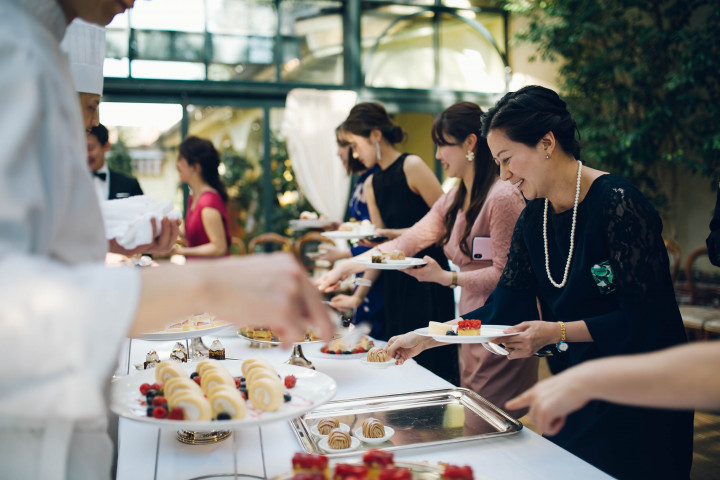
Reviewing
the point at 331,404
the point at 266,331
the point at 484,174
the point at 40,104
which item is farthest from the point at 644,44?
the point at 40,104

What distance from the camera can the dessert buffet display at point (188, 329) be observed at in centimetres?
184

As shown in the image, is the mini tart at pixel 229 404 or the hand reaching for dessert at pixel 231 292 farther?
the mini tart at pixel 229 404

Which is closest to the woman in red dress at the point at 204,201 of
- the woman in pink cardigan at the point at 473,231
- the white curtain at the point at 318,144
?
the woman in pink cardigan at the point at 473,231

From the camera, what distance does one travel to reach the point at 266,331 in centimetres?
216

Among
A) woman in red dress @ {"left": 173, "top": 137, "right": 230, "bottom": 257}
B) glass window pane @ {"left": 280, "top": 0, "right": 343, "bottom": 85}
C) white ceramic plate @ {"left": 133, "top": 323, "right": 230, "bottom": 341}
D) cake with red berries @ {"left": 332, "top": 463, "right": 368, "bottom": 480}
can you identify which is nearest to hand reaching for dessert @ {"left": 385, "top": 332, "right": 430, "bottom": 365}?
white ceramic plate @ {"left": 133, "top": 323, "right": 230, "bottom": 341}

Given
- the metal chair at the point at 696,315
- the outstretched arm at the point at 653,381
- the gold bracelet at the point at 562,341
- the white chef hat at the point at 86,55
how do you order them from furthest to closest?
1. the metal chair at the point at 696,315
2. the gold bracelet at the point at 562,341
3. the white chef hat at the point at 86,55
4. the outstretched arm at the point at 653,381

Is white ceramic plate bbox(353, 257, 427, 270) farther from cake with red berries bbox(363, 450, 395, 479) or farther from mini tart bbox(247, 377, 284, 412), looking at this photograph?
cake with red berries bbox(363, 450, 395, 479)

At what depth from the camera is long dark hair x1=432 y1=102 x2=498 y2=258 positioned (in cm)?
235

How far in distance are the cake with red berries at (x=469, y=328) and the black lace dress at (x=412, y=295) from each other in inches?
46.5

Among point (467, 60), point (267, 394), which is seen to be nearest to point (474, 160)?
point (267, 394)

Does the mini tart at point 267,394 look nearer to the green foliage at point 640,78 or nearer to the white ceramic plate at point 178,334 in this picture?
the white ceramic plate at point 178,334

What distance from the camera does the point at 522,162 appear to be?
1.66 metres

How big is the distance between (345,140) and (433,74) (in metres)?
4.10

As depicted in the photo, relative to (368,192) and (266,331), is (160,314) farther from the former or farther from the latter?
(368,192)
